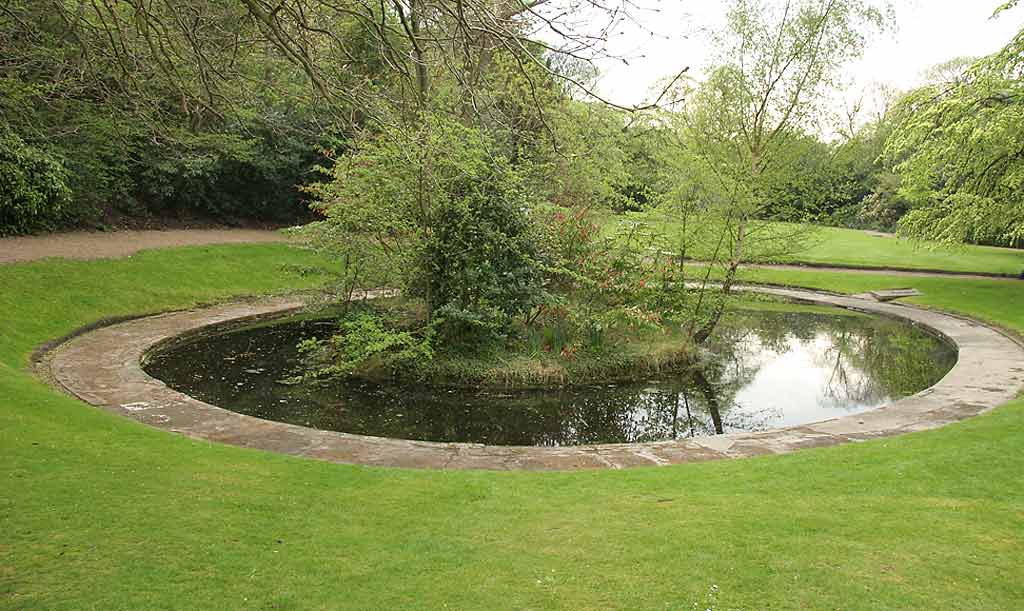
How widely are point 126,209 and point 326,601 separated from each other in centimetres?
2237

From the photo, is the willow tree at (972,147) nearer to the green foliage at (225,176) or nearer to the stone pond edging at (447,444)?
the stone pond edging at (447,444)

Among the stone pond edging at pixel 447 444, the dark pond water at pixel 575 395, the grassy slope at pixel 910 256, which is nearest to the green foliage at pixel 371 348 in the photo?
the dark pond water at pixel 575 395

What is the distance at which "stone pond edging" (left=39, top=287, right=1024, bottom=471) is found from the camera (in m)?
6.94

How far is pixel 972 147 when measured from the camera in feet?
59.0

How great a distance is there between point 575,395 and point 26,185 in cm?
1170

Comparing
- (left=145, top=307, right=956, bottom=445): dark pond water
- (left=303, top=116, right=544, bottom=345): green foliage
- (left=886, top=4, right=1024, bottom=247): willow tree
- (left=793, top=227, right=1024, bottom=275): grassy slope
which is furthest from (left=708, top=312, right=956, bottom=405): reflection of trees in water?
(left=793, top=227, right=1024, bottom=275): grassy slope

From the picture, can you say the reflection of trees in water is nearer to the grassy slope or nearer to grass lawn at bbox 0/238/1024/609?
grass lawn at bbox 0/238/1024/609

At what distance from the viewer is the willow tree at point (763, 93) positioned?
13.7 m

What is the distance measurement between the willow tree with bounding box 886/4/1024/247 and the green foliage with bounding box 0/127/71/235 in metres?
19.9

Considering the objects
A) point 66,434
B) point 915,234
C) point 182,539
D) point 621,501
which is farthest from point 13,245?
point 915,234

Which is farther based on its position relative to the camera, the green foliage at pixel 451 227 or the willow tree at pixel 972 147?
the willow tree at pixel 972 147

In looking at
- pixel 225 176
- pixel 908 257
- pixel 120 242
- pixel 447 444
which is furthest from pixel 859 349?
pixel 225 176

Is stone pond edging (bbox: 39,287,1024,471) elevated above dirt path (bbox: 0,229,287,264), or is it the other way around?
dirt path (bbox: 0,229,287,264)

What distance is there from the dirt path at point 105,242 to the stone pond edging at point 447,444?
16.4ft
